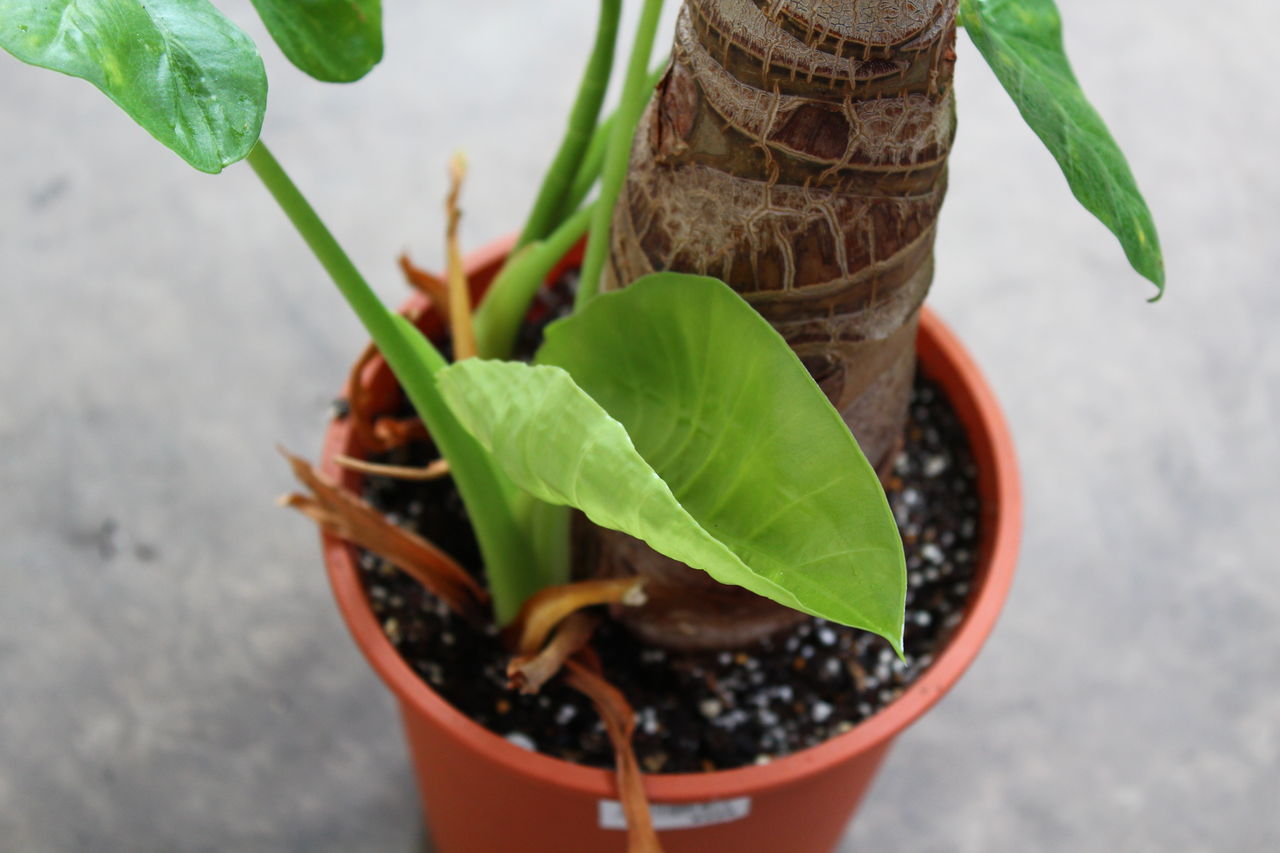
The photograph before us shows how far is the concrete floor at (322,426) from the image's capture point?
1192 mm

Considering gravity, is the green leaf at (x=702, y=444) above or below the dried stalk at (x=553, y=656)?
above

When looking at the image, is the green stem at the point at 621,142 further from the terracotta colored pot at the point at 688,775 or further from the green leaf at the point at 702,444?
the terracotta colored pot at the point at 688,775

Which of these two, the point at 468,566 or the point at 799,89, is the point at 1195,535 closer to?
the point at 468,566

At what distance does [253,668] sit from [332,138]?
27.1 inches

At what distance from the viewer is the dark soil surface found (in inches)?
34.5

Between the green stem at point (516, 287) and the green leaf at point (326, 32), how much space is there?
22cm

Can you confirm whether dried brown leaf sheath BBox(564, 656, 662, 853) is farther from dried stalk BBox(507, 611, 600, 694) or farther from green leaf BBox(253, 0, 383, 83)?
green leaf BBox(253, 0, 383, 83)

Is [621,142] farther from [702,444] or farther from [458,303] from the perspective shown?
[458,303]

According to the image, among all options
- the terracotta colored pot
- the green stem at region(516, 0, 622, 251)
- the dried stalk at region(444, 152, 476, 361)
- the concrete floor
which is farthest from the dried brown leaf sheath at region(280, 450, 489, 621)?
the concrete floor

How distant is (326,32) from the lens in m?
0.61

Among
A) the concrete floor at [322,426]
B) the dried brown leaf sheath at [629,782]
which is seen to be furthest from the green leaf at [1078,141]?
the concrete floor at [322,426]

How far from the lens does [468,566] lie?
0.95 meters

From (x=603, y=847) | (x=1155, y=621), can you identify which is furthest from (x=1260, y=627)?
(x=603, y=847)

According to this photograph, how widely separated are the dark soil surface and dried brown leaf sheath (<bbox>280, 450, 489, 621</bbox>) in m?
0.05
